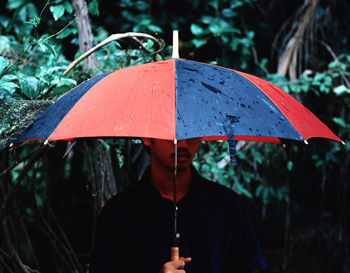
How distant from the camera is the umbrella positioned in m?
1.23

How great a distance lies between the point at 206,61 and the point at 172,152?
2316 mm

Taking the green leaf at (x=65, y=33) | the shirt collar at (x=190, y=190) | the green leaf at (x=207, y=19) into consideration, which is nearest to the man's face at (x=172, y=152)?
the shirt collar at (x=190, y=190)

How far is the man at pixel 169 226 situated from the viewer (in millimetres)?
1596

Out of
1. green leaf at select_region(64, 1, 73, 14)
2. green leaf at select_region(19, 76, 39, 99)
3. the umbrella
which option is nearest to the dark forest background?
green leaf at select_region(64, 1, 73, 14)

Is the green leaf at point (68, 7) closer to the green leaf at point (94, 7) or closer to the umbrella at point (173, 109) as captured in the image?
the green leaf at point (94, 7)

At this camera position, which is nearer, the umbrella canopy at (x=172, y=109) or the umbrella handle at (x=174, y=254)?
the umbrella canopy at (x=172, y=109)

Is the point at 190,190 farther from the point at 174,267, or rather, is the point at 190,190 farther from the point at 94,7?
the point at 94,7

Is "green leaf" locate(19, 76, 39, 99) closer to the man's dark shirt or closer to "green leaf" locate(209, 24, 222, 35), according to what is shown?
the man's dark shirt

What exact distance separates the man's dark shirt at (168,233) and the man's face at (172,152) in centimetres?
12

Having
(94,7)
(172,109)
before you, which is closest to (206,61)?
(94,7)

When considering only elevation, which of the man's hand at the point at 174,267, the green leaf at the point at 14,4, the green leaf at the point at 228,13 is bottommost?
the man's hand at the point at 174,267

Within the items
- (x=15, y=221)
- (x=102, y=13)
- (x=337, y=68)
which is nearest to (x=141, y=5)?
(x=102, y=13)

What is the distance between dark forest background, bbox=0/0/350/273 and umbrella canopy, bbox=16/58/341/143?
87 cm

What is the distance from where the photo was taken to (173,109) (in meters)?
1.25
